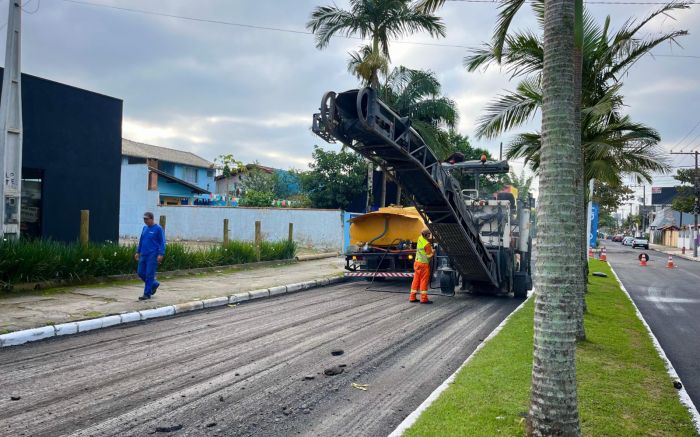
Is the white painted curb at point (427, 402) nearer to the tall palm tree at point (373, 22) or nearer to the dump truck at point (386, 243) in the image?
the dump truck at point (386, 243)

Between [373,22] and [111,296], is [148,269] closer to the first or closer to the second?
[111,296]

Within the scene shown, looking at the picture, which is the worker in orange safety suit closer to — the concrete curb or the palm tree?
the concrete curb

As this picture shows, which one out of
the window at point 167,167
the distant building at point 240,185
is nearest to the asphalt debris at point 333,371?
the window at point 167,167

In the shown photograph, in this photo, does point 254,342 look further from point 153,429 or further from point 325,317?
point 153,429

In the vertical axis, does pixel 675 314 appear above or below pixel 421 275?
below

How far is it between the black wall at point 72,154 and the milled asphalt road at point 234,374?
6.86 metres

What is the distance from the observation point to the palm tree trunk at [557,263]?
13.8 ft

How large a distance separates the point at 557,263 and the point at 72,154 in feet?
46.5

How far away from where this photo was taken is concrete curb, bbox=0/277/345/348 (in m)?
7.57

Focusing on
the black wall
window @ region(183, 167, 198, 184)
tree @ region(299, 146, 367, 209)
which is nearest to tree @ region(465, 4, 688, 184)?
the black wall

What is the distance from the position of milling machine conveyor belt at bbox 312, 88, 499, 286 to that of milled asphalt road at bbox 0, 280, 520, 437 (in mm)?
2482

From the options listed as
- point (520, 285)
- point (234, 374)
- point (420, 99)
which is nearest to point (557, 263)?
point (234, 374)

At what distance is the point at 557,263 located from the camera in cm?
430

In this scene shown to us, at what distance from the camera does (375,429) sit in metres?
4.80
